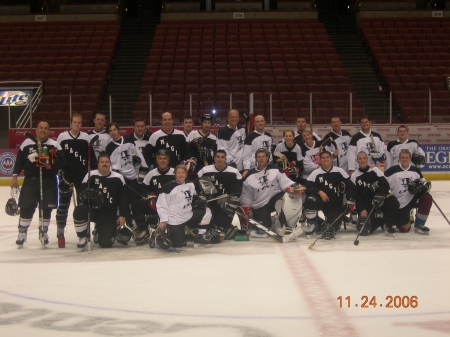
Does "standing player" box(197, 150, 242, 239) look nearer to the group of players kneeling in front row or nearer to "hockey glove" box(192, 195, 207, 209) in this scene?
the group of players kneeling in front row

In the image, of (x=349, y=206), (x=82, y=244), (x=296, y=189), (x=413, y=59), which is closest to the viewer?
(x=82, y=244)

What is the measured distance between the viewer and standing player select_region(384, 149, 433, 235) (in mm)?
6754

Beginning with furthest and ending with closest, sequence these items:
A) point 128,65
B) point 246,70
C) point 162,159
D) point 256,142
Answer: point 128,65 < point 246,70 < point 256,142 < point 162,159

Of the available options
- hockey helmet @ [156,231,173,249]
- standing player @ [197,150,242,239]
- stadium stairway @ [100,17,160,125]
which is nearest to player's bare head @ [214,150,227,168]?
standing player @ [197,150,242,239]

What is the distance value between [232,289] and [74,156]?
2817mm

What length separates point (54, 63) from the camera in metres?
16.3

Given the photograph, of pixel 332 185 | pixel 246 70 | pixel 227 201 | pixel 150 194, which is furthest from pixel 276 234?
pixel 246 70

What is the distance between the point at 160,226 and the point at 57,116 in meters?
8.02

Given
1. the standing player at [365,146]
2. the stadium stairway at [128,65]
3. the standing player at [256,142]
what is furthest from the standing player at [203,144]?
the stadium stairway at [128,65]

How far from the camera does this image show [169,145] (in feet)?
22.7

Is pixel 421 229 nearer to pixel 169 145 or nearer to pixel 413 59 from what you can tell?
pixel 169 145

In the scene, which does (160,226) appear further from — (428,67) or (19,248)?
(428,67)

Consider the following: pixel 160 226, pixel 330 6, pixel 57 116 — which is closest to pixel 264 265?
pixel 160 226

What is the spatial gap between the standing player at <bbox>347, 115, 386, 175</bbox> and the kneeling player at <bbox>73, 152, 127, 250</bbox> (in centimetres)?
285
